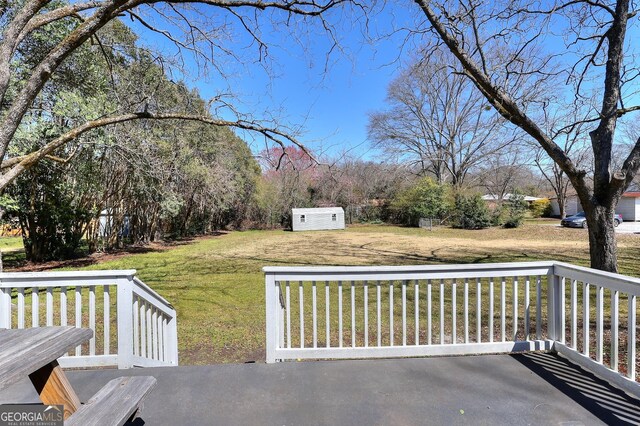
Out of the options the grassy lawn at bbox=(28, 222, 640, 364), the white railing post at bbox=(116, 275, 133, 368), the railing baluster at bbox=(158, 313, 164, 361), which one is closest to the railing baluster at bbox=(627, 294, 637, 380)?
the grassy lawn at bbox=(28, 222, 640, 364)

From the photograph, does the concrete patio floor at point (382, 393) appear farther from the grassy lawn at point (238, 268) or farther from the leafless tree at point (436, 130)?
the leafless tree at point (436, 130)

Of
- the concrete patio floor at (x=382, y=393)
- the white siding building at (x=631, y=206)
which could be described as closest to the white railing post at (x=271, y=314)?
the concrete patio floor at (x=382, y=393)

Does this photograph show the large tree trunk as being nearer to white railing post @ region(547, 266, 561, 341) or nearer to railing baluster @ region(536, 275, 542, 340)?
white railing post @ region(547, 266, 561, 341)

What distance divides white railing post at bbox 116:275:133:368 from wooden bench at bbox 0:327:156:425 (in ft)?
2.41

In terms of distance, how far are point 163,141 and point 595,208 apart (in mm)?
11323

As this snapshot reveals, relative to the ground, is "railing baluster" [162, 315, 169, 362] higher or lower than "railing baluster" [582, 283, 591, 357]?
lower

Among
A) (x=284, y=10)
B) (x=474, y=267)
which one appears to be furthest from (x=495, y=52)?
(x=474, y=267)

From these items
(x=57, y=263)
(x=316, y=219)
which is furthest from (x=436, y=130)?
(x=57, y=263)

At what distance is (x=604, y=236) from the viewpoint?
370 cm

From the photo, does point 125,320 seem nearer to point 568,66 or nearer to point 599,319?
point 599,319

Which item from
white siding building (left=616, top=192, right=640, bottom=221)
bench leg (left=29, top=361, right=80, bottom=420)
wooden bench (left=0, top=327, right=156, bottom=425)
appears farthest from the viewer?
white siding building (left=616, top=192, right=640, bottom=221)

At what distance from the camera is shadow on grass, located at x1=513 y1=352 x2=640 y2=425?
1813mm

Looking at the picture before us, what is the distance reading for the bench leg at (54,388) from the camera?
147 cm

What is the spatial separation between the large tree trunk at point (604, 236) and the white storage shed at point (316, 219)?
19722 mm
